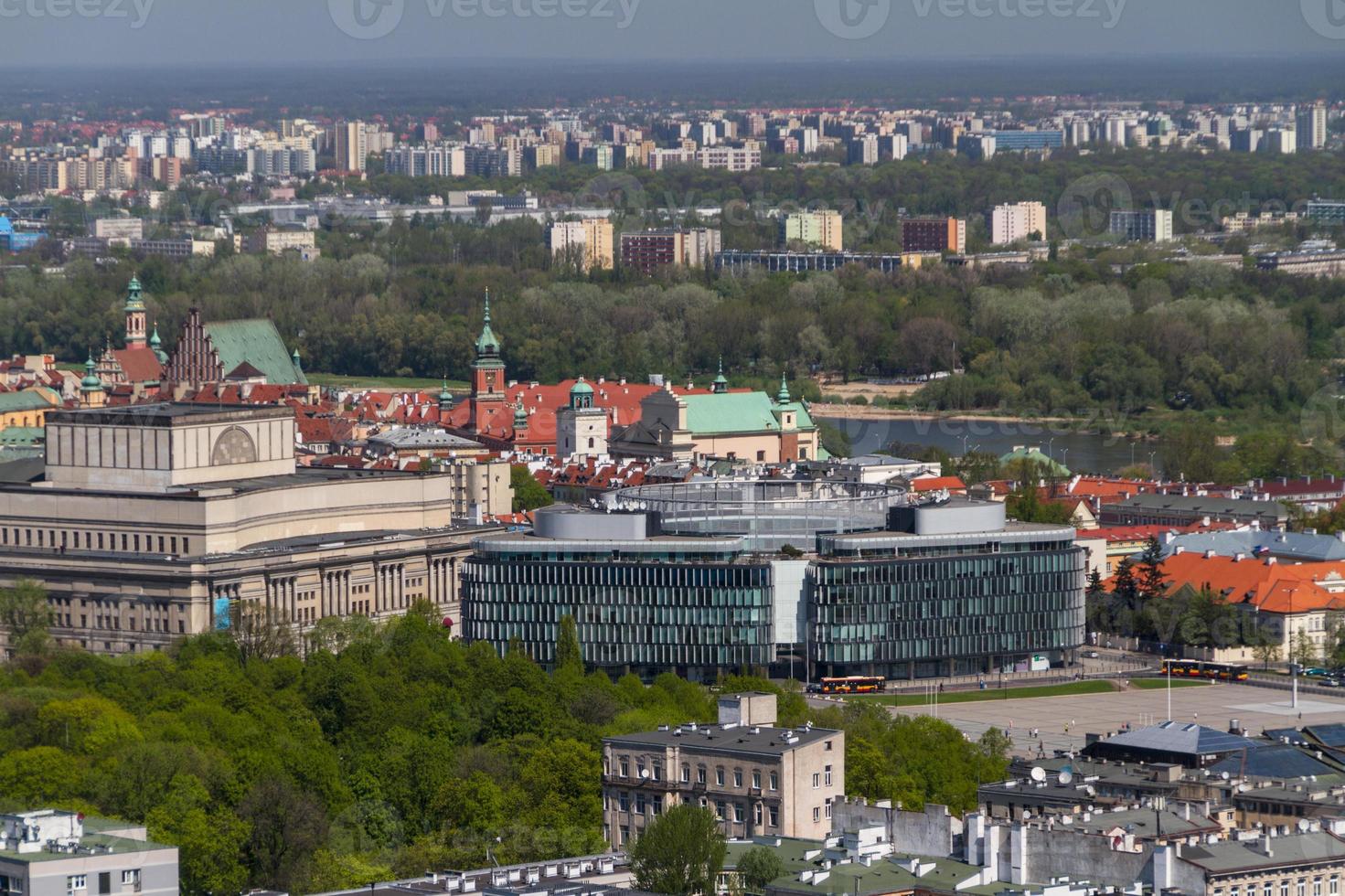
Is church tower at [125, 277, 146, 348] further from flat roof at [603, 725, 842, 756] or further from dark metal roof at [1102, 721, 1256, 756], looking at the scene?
dark metal roof at [1102, 721, 1256, 756]

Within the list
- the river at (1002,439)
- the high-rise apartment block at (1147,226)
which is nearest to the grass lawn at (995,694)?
the river at (1002,439)

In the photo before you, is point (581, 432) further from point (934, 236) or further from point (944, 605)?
point (934, 236)

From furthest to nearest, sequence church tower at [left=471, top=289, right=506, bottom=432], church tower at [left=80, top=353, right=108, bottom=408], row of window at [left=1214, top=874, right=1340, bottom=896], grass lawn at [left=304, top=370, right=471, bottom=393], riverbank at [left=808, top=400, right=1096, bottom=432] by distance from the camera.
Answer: grass lawn at [left=304, top=370, right=471, bottom=393] < riverbank at [left=808, top=400, right=1096, bottom=432] < church tower at [left=471, top=289, right=506, bottom=432] < church tower at [left=80, top=353, right=108, bottom=408] < row of window at [left=1214, top=874, right=1340, bottom=896]

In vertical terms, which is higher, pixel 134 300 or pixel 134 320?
pixel 134 300

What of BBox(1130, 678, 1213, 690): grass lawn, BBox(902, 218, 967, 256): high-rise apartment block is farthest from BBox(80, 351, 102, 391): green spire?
BBox(902, 218, 967, 256): high-rise apartment block

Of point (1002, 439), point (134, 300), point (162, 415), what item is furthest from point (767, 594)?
point (134, 300)

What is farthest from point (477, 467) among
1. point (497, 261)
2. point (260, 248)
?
point (260, 248)

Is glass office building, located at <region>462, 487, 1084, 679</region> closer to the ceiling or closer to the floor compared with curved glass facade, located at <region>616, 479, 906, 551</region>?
closer to the floor
